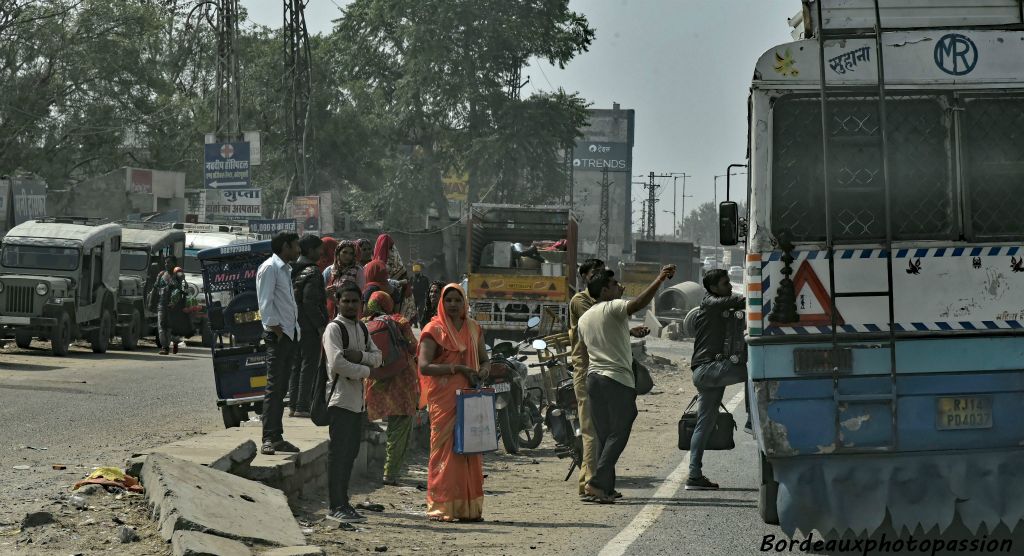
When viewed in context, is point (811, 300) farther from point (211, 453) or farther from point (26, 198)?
point (26, 198)

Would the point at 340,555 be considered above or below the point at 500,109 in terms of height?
below

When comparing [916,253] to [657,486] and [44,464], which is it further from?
[44,464]

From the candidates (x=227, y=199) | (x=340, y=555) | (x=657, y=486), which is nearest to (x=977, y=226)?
(x=340, y=555)

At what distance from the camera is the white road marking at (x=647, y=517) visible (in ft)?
27.7

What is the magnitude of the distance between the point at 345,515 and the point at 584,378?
271 centimetres

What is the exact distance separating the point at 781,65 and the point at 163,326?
69.2ft

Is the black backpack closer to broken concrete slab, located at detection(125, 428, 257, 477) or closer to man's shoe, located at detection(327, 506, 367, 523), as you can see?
broken concrete slab, located at detection(125, 428, 257, 477)

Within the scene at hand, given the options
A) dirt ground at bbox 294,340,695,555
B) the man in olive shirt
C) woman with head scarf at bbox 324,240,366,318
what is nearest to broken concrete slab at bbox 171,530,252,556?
dirt ground at bbox 294,340,695,555

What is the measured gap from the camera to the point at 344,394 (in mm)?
9289

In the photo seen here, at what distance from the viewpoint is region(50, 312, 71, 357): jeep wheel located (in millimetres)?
24172

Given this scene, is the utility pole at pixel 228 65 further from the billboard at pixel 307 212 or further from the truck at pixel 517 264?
the truck at pixel 517 264

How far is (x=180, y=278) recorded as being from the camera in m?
26.6

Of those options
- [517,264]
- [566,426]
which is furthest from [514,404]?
[517,264]

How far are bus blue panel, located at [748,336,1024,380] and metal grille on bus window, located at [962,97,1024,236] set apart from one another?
60 cm
